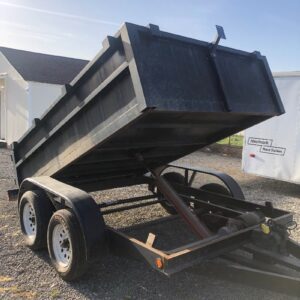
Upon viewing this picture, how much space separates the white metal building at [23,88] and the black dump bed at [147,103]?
9609mm

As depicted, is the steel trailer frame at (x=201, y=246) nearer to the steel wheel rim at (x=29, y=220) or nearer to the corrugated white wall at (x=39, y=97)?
the steel wheel rim at (x=29, y=220)

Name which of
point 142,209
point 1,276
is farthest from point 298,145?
point 1,276

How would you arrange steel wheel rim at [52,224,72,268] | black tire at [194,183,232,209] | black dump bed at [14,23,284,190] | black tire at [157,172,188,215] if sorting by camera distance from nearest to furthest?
black dump bed at [14,23,284,190] → steel wheel rim at [52,224,72,268] → black tire at [194,183,232,209] → black tire at [157,172,188,215]

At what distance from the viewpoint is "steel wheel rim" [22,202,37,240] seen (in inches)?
195

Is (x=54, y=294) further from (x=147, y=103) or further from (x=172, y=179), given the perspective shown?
(x=172, y=179)

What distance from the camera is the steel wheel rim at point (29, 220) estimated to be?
4960mm

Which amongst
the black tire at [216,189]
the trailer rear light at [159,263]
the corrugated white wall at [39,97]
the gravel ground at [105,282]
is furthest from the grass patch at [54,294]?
the corrugated white wall at [39,97]

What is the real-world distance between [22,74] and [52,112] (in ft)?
36.1

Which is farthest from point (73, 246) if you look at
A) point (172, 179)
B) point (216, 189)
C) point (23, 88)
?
point (23, 88)

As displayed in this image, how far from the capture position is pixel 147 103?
3.20 metres

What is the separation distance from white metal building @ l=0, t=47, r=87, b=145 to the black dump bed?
9.61 metres

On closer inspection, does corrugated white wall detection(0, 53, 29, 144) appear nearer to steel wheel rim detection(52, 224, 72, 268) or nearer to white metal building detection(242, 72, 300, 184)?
white metal building detection(242, 72, 300, 184)

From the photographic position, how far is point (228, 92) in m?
3.97

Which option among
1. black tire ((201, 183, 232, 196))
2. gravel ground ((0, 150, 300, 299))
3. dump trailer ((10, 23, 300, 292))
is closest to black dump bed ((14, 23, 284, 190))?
dump trailer ((10, 23, 300, 292))
